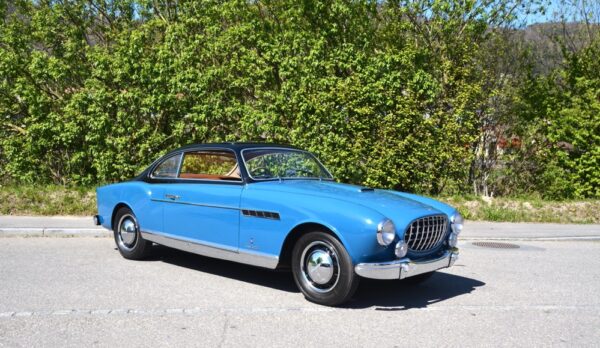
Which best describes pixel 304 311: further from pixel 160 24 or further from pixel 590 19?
pixel 590 19

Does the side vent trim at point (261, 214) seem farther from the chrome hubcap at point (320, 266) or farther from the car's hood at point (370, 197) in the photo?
the chrome hubcap at point (320, 266)

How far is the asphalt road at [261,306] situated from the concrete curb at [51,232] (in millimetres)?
1397

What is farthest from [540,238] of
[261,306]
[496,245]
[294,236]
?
[261,306]

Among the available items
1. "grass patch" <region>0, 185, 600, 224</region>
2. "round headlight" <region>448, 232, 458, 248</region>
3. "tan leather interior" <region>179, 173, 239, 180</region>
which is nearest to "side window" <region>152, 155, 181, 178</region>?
"tan leather interior" <region>179, 173, 239, 180</region>

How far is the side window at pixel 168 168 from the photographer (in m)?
7.30

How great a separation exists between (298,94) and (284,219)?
6.74m

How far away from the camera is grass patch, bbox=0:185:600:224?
450 inches

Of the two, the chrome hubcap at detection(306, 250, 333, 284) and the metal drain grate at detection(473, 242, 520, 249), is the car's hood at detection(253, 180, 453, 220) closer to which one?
the chrome hubcap at detection(306, 250, 333, 284)

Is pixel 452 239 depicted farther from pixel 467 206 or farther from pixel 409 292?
pixel 467 206

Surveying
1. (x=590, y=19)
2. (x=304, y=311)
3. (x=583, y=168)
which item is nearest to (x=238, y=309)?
(x=304, y=311)

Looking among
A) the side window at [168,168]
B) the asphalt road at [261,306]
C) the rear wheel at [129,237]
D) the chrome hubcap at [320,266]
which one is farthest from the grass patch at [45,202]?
the chrome hubcap at [320,266]

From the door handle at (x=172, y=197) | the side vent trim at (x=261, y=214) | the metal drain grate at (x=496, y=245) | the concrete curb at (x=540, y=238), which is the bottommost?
the metal drain grate at (x=496, y=245)

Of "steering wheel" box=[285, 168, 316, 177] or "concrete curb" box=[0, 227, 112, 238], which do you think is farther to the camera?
"concrete curb" box=[0, 227, 112, 238]

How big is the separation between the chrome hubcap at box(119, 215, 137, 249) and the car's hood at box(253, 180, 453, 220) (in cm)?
228
